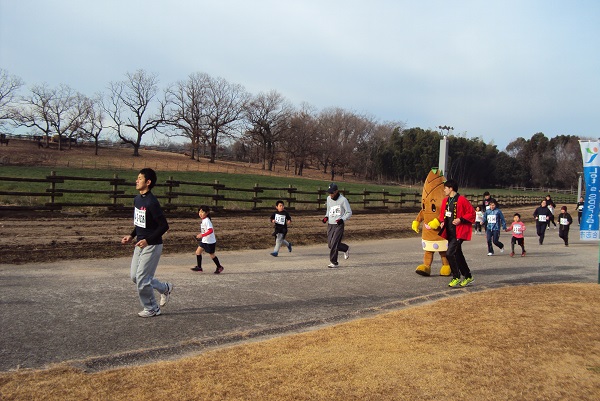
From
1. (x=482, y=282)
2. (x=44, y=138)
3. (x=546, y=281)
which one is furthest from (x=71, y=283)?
(x=44, y=138)

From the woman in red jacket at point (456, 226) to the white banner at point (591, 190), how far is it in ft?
8.69

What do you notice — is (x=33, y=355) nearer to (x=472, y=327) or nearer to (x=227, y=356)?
(x=227, y=356)

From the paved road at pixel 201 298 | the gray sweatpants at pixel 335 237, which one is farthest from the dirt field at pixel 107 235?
the gray sweatpants at pixel 335 237

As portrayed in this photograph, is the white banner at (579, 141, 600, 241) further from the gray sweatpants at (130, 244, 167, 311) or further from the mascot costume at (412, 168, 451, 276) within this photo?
the gray sweatpants at (130, 244, 167, 311)

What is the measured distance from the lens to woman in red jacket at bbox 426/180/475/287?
27.9 ft

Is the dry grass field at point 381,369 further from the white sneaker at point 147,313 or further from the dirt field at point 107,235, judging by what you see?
the dirt field at point 107,235

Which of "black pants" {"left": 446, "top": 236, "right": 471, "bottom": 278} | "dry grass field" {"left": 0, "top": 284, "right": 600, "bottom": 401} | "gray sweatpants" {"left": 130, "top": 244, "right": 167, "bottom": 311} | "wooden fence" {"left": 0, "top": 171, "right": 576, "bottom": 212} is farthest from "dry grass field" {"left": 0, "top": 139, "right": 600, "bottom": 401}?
"wooden fence" {"left": 0, "top": 171, "right": 576, "bottom": 212}

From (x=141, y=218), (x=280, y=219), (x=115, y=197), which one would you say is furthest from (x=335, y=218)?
(x=115, y=197)

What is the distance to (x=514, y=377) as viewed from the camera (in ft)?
14.0

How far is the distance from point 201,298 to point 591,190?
25.5 feet

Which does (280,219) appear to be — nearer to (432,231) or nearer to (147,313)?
(432,231)

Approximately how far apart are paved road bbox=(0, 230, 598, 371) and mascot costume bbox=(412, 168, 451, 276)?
0.41 meters

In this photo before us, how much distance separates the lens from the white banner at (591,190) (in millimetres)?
9312

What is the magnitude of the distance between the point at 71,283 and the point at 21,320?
84.9 inches
